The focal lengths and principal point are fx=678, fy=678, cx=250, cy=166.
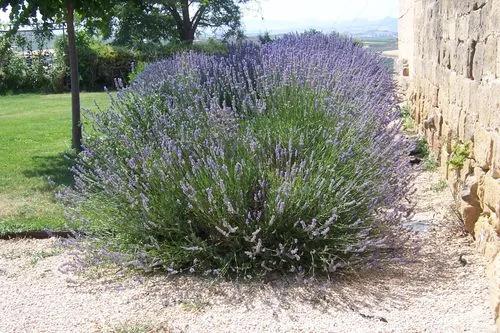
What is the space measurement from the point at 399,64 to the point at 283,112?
714cm

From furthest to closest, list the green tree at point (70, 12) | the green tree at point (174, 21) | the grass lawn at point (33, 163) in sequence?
1. the green tree at point (174, 21)
2. the green tree at point (70, 12)
3. the grass lawn at point (33, 163)

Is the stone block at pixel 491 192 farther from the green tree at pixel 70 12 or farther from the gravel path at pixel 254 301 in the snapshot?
the green tree at pixel 70 12

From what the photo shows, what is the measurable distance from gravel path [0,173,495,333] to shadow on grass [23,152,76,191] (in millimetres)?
2302

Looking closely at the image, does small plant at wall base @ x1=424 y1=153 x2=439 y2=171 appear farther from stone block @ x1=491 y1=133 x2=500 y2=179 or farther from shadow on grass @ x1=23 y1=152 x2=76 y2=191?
shadow on grass @ x1=23 y1=152 x2=76 y2=191

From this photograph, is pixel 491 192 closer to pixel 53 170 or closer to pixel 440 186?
pixel 440 186

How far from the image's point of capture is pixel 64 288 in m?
3.58

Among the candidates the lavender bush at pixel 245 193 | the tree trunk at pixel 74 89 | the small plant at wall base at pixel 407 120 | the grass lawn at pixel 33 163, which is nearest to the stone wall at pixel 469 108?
the lavender bush at pixel 245 193

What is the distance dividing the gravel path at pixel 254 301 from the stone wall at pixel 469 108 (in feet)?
0.63

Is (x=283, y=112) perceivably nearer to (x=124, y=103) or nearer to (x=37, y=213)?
(x=124, y=103)

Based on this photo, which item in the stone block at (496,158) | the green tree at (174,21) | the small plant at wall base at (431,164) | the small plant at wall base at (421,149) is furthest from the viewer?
the green tree at (174,21)

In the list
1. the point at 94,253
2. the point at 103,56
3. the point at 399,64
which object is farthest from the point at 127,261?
the point at 103,56

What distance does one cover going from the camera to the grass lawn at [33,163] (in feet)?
16.6

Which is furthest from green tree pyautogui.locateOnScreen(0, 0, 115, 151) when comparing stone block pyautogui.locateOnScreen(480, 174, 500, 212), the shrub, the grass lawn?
the shrub

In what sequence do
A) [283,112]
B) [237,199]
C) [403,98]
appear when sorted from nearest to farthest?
[237,199]
[283,112]
[403,98]
